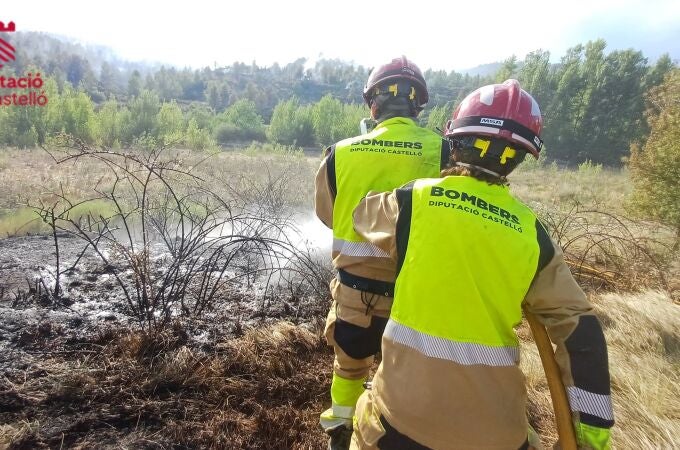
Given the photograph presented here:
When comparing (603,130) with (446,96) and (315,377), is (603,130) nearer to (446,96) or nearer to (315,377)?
(315,377)

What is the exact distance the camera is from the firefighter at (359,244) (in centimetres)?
222

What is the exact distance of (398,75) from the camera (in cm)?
242

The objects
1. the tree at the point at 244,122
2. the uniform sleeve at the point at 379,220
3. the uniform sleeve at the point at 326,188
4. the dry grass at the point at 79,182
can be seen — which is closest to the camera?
the uniform sleeve at the point at 379,220

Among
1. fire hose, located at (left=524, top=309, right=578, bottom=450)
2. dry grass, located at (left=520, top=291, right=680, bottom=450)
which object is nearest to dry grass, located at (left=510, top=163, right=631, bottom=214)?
dry grass, located at (left=520, top=291, right=680, bottom=450)

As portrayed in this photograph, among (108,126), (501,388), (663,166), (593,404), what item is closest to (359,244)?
(501,388)

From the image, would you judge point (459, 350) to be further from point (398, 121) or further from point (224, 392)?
point (224, 392)

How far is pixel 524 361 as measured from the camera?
10.3ft

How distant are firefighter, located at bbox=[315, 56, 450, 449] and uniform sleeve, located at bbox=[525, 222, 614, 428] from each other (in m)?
0.91

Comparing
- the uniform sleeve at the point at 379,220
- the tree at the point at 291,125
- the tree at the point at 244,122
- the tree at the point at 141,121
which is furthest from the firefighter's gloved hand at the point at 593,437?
the tree at the point at 244,122

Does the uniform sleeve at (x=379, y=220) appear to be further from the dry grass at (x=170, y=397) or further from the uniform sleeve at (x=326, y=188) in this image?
the dry grass at (x=170, y=397)

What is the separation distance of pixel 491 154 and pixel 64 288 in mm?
4684

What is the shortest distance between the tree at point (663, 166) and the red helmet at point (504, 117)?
836 cm

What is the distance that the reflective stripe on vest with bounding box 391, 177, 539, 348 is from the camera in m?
1.32

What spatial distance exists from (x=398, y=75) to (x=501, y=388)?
6.00ft
